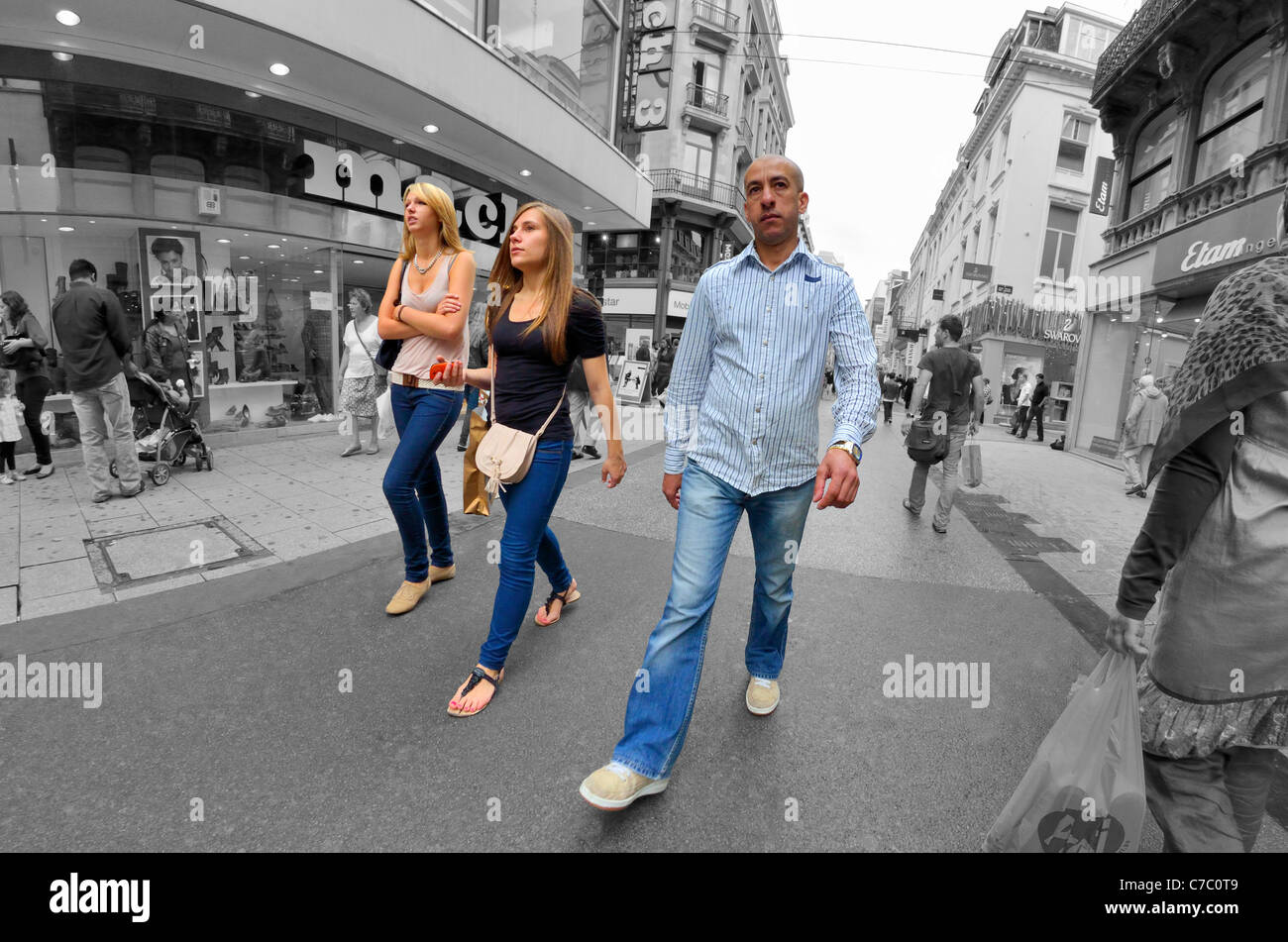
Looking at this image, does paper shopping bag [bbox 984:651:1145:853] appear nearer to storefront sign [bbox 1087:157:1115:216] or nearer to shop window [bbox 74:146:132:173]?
shop window [bbox 74:146:132:173]

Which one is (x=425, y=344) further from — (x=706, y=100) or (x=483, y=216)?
(x=706, y=100)

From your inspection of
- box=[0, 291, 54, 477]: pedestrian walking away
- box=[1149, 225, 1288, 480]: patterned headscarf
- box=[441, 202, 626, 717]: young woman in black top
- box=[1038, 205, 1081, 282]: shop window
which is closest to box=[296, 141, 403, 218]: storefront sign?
box=[0, 291, 54, 477]: pedestrian walking away

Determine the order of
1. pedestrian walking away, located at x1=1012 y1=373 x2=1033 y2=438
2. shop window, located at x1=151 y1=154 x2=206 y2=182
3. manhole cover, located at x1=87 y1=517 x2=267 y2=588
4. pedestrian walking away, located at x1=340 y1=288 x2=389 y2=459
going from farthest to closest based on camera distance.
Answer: pedestrian walking away, located at x1=1012 y1=373 x2=1033 y2=438, shop window, located at x1=151 y1=154 x2=206 y2=182, pedestrian walking away, located at x1=340 y1=288 x2=389 y2=459, manhole cover, located at x1=87 y1=517 x2=267 y2=588

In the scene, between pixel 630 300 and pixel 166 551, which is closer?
pixel 166 551

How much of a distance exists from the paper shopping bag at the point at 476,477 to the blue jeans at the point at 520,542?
0.19m

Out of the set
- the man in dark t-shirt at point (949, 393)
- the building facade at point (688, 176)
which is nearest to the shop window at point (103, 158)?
the man in dark t-shirt at point (949, 393)

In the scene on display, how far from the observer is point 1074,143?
25594 millimetres

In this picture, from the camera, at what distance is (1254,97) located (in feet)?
32.6

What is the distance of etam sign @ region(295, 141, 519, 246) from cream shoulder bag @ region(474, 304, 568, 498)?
6816 millimetres

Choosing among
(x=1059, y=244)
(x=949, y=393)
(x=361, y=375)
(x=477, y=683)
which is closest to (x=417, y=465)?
(x=477, y=683)

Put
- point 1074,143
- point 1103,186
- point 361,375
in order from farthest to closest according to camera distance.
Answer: point 1074,143
point 1103,186
point 361,375

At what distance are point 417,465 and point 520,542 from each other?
39.4 inches

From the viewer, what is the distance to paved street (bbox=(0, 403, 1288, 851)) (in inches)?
80.6

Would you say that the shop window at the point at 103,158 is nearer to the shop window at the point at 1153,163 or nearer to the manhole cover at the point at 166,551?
Answer: the manhole cover at the point at 166,551
